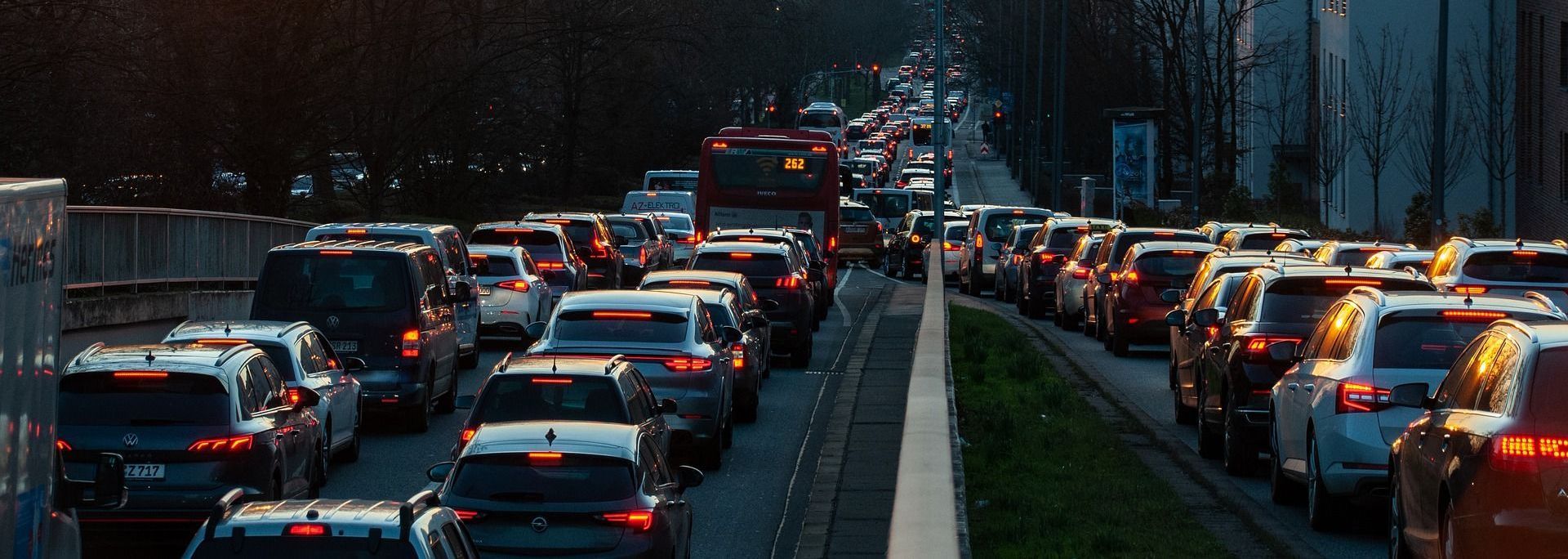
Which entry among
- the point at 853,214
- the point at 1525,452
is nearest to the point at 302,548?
the point at 1525,452

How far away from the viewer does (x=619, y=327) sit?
57.7ft

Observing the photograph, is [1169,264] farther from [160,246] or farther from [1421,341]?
[1421,341]

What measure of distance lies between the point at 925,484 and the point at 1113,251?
21.8m

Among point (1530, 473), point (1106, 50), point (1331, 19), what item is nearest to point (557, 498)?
point (1530, 473)

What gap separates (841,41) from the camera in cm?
18312

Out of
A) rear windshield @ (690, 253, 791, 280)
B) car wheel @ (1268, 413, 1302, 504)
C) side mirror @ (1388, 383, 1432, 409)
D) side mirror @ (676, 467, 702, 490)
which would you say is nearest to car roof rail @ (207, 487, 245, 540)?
→ side mirror @ (676, 467, 702, 490)

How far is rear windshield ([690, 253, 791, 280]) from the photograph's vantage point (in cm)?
2697

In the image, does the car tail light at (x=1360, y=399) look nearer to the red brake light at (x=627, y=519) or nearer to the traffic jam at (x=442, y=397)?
the traffic jam at (x=442, y=397)

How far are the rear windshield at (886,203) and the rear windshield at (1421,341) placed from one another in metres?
52.7

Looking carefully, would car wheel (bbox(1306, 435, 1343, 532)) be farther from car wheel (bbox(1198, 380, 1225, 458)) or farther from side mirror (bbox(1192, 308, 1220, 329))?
side mirror (bbox(1192, 308, 1220, 329))

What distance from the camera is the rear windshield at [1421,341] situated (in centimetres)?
1248

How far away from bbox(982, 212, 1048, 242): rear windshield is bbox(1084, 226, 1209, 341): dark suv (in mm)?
11762

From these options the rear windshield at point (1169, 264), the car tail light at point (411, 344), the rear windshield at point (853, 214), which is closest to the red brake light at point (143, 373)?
the car tail light at point (411, 344)

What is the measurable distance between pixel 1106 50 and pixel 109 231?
72.3 m
